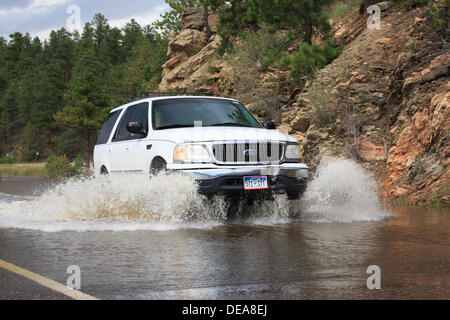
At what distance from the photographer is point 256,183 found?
29.1ft

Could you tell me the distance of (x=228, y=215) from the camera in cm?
977

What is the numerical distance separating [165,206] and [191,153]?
882 mm

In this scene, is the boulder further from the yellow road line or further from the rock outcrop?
the rock outcrop

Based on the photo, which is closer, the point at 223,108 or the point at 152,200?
the point at 152,200

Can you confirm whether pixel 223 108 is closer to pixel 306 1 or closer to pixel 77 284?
pixel 77 284

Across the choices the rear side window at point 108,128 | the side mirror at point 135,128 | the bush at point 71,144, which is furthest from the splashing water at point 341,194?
the bush at point 71,144

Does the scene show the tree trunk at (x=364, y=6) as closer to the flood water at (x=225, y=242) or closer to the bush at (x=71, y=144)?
the flood water at (x=225, y=242)

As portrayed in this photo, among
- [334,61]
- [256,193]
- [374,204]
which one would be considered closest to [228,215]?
[256,193]

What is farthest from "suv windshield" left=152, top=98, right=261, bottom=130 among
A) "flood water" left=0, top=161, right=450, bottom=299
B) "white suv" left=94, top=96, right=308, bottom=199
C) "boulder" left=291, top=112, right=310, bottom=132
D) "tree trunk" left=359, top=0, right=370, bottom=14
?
"tree trunk" left=359, top=0, right=370, bottom=14

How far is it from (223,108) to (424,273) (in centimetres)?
596

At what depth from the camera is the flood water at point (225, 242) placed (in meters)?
4.81

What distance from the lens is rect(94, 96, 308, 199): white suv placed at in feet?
28.8

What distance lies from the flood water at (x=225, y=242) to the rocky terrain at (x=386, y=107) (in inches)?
88.9

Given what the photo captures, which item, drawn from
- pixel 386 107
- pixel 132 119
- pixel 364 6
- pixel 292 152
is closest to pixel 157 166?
pixel 132 119
